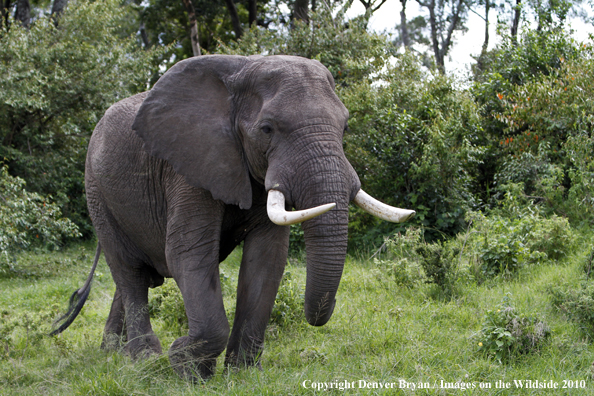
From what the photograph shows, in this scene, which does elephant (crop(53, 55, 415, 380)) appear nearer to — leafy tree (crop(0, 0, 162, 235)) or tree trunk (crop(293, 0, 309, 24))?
leafy tree (crop(0, 0, 162, 235))

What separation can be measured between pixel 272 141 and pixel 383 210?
81cm

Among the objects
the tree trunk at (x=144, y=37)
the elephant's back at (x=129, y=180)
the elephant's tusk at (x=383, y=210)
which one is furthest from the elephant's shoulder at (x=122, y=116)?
the tree trunk at (x=144, y=37)

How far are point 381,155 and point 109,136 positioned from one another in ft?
19.5

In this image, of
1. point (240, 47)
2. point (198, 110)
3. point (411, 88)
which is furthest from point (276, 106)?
point (240, 47)

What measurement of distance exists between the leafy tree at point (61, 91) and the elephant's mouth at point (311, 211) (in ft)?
28.2

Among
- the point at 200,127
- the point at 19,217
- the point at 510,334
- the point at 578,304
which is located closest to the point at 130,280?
the point at 200,127

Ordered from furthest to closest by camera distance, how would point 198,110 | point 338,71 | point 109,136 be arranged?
point 338,71 < point 109,136 < point 198,110

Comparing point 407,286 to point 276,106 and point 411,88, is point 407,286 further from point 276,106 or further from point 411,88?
point 411,88

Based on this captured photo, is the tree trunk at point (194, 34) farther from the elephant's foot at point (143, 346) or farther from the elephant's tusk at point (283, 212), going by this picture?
the elephant's tusk at point (283, 212)

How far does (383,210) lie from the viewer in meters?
3.55

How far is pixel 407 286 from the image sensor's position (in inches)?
258

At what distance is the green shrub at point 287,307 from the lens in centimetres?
564

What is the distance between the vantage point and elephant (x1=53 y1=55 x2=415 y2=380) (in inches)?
139

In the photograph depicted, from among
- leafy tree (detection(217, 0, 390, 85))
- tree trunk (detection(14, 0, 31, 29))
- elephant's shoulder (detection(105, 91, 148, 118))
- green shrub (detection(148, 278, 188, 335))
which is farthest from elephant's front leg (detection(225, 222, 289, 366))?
tree trunk (detection(14, 0, 31, 29))
